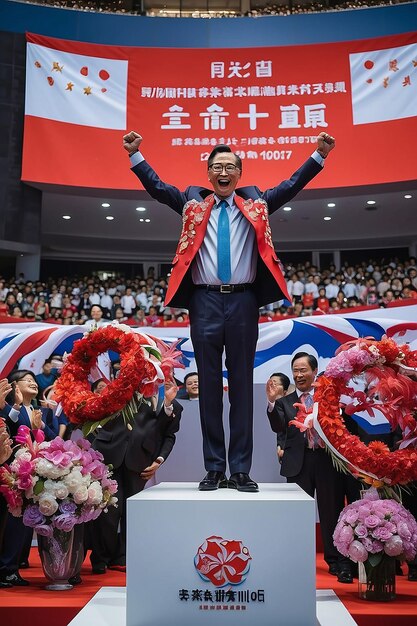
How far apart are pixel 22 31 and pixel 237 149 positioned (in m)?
4.66

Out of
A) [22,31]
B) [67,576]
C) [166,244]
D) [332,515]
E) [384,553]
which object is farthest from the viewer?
[166,244]

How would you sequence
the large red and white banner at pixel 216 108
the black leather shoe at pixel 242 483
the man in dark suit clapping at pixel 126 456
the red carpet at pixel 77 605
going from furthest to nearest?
the large red and white banner at pixel 216 108
the man in dark suit clapping at pixel 126 456
the red carpet at pixel 77 605
the black leather shoe at pixel 242 483

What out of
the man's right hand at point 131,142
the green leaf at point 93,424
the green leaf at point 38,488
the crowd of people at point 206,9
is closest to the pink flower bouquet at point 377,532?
the green leaf at point 93,424

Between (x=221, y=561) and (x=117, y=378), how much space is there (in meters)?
1.13

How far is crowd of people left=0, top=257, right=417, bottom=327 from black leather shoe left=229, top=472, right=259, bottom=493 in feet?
22.9

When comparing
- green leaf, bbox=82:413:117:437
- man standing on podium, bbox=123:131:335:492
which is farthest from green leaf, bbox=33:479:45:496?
man standing on podium, bbox=123:131:335:492

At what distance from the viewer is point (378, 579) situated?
3316mm

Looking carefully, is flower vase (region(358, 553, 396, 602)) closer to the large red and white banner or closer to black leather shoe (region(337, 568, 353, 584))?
black leather shoe (region(337, 568, 353, 584))

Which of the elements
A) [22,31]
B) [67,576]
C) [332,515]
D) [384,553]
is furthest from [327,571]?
[22,31]

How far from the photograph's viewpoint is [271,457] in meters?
5.04

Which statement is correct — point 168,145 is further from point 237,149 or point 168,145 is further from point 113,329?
point 113,329

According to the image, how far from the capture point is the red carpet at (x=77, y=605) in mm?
2959

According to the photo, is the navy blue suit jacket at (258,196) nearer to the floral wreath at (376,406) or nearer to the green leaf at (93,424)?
the floral wreath at (376,406)

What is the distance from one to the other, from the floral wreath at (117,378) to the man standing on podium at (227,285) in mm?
421
